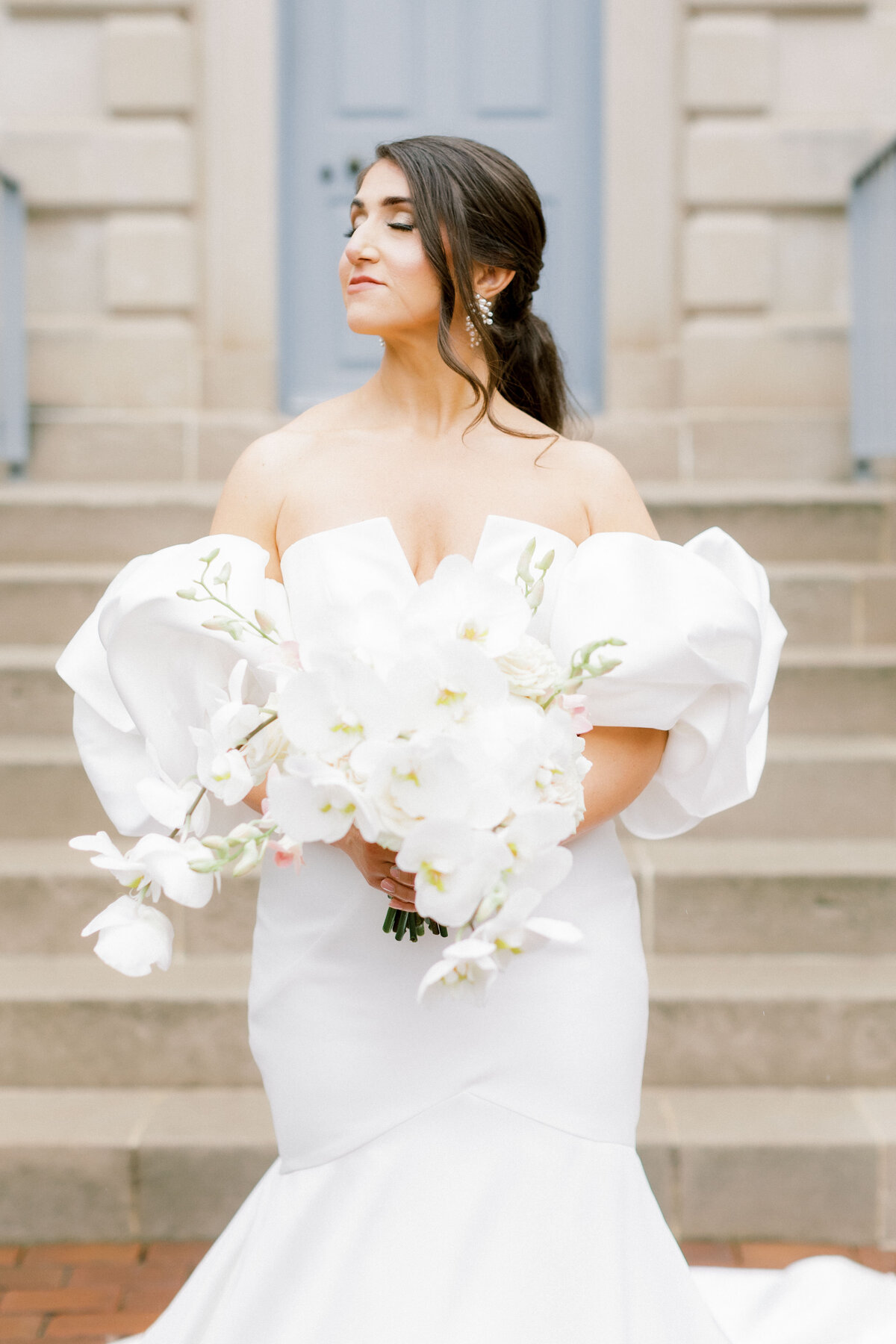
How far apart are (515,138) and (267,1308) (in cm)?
515

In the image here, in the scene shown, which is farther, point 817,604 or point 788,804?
point 817,604

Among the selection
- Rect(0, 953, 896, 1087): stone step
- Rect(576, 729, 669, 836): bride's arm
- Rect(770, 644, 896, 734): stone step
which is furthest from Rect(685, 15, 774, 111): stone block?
Rect(576, 729, 669, 836): bride's arm

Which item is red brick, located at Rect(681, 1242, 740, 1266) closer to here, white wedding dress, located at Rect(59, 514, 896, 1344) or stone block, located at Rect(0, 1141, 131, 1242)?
white wedding dress, located at Rect(59, 514, 896, 1344)

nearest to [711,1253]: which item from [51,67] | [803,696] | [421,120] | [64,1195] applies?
[64,1195]

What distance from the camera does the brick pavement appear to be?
99.6 inches

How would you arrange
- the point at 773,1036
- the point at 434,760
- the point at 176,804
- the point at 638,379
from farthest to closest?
the point at 638,379 → the point at 773,1036 → the point at 176,804 → the point at 434,760

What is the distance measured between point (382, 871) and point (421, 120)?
4957 millimetres

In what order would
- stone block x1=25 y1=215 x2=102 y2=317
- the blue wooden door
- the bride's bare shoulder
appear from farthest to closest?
the blue wooden door → stone block x1=25 y1=215 x2=102 y2=317 → the bride's bare shoulder

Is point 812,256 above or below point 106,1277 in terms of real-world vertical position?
above

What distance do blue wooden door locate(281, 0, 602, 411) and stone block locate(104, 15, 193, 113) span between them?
0.53 meters

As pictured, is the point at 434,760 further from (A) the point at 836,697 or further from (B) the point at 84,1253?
(A) the point at 836,697

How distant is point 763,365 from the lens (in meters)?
5.24

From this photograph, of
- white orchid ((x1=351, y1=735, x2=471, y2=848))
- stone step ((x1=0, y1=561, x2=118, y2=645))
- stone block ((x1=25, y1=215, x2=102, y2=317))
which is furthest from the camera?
stone block ((x1=25, y1=215, x2=102, y2=317))

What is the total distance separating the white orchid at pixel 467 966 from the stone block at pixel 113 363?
4.47 m
